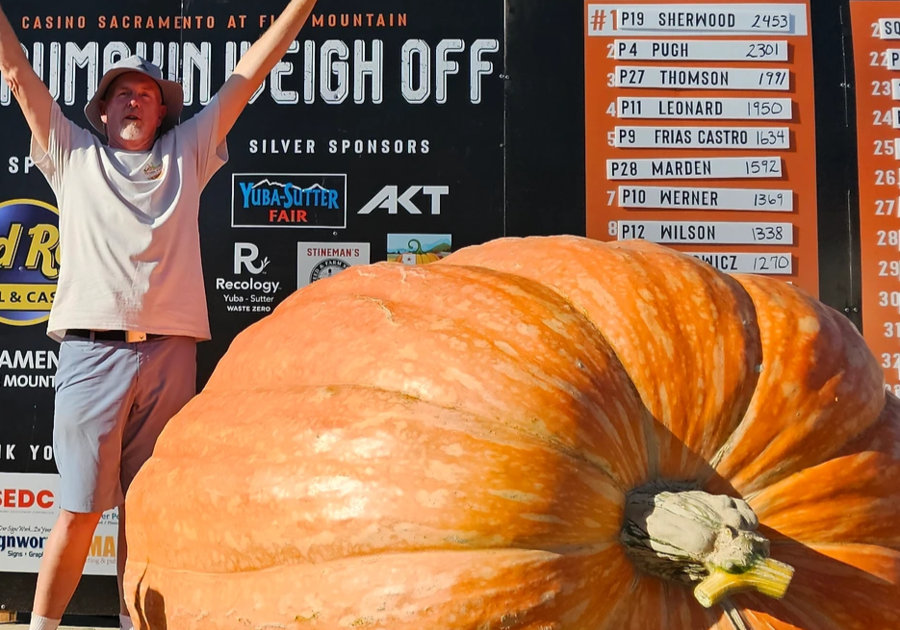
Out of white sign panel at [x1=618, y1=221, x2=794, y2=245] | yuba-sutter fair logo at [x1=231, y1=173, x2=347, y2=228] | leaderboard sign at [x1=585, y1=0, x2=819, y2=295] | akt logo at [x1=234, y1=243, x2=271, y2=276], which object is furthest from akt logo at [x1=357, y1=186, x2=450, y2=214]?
white sign panel at [x1=618, y1=221, x2=794, y2=245]

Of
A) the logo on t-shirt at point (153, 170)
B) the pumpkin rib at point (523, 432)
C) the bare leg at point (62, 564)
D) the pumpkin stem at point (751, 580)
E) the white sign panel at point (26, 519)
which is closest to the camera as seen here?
the pumpkin stem at point (751, 580)

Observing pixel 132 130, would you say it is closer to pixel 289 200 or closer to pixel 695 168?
pixel 289 200

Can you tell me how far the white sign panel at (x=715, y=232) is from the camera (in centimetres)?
295

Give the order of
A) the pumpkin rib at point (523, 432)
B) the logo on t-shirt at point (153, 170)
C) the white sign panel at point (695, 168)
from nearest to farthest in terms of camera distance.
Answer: the pumpkin rib at point (523, 432) → the logo on t-shirt at point (153, 170) → the white sign panel at point (695, 168)

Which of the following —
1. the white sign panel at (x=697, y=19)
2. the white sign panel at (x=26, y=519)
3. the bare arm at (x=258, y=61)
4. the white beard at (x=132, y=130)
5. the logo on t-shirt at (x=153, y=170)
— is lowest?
the white sign panel at (x=26, y=519)

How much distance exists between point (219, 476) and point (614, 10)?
2707 mm

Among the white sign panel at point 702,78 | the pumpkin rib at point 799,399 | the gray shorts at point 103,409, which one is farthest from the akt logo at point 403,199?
the pumpkin rib at point 799,399

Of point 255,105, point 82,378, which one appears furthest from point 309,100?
point 82,378

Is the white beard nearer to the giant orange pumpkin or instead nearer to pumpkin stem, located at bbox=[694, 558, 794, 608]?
the giant orange pumpkin

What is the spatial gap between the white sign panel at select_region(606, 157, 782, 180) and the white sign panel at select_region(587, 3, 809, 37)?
0.56m

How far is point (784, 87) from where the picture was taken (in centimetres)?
298

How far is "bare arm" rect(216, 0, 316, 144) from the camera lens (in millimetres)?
2037

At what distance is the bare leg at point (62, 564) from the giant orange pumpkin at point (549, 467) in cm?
72

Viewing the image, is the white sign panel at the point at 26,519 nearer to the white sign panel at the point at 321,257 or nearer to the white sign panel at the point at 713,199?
the white sign panel at the point at 321,257
